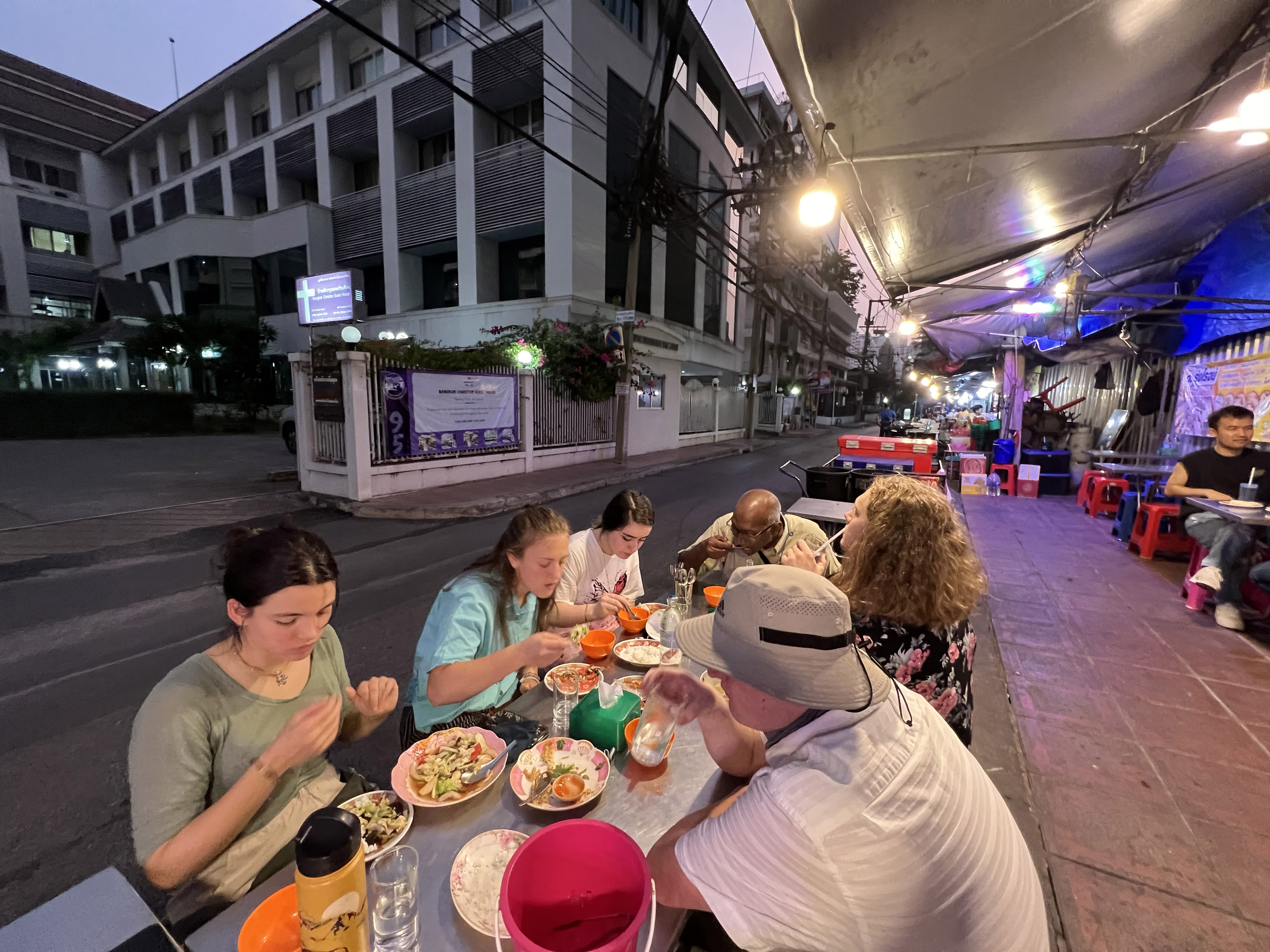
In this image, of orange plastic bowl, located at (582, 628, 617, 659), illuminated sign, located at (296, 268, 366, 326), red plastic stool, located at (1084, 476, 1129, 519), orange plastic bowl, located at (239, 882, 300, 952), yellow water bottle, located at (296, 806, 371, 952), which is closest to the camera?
yellow water bottle, located at (296, 806, 371, 952)

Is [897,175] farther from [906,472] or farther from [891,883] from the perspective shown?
[891,883]

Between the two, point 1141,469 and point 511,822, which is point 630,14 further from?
point 511,822

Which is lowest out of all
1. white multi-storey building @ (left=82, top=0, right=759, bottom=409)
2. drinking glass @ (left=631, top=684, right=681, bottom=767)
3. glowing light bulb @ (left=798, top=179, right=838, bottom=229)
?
drinking glass @ (left=631, top=684, right=681, bottom=767)

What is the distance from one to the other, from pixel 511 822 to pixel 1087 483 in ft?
37.7

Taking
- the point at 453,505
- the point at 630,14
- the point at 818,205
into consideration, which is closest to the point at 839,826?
the point at 818,205

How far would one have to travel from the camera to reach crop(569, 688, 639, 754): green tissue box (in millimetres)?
1688

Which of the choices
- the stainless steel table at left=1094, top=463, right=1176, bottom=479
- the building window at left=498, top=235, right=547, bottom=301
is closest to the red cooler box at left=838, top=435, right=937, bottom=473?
A: the stainless steel table at left=1094, top=463, right=1176, bottom=479

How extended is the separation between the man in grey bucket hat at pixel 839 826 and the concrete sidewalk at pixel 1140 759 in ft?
5.53

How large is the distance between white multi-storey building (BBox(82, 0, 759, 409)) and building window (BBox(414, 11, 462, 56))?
0.23 ft

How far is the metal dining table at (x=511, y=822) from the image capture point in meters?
1.11

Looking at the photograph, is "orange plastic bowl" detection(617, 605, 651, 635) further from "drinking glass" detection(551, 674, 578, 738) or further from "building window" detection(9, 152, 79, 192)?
"building window" detection(9, 152, 79, 192)

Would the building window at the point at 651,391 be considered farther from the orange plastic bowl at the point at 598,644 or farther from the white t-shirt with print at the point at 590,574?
the orange plastic bowl at the point at 598,644

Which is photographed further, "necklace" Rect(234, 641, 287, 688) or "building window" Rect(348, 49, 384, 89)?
"building window" Rect(348, 49, 384, 89)

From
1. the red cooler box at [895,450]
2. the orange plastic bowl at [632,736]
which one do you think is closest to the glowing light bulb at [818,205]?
the red cooler box at [895,450]
